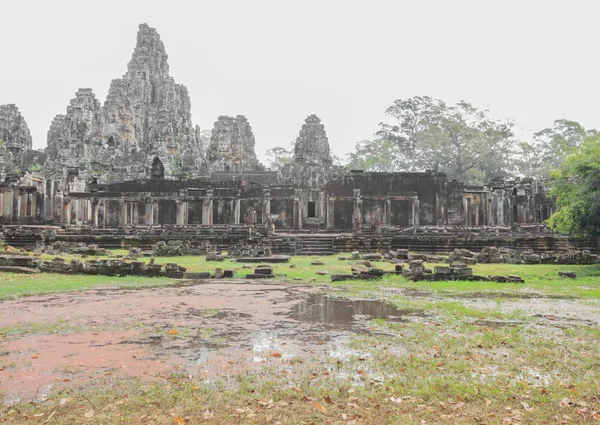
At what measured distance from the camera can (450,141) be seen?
191 ft

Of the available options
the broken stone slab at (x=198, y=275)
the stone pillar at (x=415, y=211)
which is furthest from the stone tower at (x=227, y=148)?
the broken stone slab at (x=198, y=275)

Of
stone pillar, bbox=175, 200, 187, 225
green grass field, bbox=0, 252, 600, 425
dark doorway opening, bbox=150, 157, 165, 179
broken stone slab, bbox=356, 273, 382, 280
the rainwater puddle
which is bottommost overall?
green grass field, bbox=0, 252, 600, 425

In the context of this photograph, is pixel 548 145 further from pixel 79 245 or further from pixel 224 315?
pixel 224 315

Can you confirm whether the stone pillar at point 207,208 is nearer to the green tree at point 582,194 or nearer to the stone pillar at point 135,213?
the stone pillar at point 135,213

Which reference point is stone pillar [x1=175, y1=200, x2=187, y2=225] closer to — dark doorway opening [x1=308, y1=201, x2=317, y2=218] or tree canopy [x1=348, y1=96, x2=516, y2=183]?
dark doorway opening [x1=308, y1=201, x2=317, y2=218]

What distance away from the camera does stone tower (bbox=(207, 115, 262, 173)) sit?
48688 millimetres

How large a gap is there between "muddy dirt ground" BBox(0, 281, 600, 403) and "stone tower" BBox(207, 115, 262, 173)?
3718 cm

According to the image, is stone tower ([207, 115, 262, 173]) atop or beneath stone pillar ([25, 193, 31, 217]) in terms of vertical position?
atop

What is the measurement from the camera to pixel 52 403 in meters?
4.66

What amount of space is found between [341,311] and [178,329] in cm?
322

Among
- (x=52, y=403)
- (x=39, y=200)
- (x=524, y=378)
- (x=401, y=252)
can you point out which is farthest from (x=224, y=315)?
(x=39, y=200)

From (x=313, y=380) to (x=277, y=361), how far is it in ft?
2.66

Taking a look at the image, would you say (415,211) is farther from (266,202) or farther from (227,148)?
(227,148)

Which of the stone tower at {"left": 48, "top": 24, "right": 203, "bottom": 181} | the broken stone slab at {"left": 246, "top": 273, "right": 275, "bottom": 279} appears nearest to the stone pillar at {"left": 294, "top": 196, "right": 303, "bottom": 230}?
the stone tower at {"left": 48, "top": 24, "right": 203, "bottom": 181}
